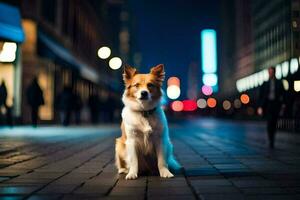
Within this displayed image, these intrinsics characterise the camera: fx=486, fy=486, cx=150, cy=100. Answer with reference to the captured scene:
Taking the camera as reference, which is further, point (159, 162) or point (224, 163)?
point (224, 163)

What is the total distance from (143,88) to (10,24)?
19444 millimetres

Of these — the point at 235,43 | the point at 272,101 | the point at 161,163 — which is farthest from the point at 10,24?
the point at 235,43

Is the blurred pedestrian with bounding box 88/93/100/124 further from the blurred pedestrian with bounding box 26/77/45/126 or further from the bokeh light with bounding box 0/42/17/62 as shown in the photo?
the bokeh light with bounding box 0/42/17/62

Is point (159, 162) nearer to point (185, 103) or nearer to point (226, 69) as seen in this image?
point (185, 103)

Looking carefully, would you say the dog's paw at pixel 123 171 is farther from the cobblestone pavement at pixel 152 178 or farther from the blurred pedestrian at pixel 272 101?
the blurred pedestrian at pixel 272 101

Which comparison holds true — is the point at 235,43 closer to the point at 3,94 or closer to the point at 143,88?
the point at 3,94

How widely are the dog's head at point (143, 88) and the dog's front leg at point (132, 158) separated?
0.41 m

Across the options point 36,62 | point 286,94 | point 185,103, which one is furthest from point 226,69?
point 286,94

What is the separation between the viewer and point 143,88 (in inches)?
229

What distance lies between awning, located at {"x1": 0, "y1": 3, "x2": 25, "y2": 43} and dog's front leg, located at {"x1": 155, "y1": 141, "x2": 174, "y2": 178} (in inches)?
730

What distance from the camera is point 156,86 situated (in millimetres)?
5949

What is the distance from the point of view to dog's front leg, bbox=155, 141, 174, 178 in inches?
237

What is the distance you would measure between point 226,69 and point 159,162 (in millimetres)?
164599

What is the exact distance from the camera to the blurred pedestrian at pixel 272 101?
38.0ft
